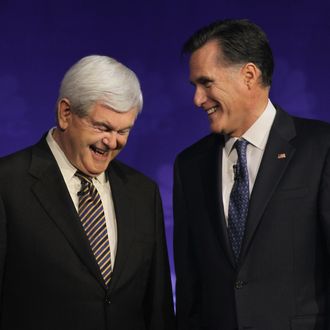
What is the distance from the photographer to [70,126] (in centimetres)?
221

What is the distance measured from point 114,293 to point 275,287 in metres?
0.52

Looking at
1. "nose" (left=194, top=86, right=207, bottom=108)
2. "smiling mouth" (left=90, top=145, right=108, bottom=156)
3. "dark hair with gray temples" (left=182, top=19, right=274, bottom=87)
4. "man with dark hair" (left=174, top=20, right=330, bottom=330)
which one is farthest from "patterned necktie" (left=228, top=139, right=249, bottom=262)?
"smiling mouth" (left=90, top=145, right=108, bottom=156)

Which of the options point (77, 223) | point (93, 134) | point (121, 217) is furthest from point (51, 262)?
point (93, 134)

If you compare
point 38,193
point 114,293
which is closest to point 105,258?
point 114,293

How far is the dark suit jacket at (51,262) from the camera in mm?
2119

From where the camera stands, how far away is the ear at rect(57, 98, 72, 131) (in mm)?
2213

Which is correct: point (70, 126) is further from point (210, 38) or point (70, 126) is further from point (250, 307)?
point (250, 307)

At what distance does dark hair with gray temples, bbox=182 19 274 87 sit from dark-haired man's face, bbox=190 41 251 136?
0.09 ft

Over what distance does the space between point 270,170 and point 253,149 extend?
130 millimetres

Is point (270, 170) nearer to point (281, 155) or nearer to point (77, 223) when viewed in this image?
point (281, 155)

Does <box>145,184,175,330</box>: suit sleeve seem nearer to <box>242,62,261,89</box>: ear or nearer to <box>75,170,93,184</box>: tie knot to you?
<box>75,170,93,184</box>: tie knot

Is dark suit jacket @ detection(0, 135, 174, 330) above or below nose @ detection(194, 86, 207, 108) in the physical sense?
below

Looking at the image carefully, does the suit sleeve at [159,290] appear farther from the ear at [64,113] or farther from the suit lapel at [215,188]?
the ear at [64,113]

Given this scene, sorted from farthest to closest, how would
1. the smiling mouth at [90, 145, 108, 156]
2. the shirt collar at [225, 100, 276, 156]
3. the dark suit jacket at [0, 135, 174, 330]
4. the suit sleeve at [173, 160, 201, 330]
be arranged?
the suit sleeve at [173, 160, 201, 330] → the shirt collar at [225, 100, 276, 156] → the smiling mouth at [90, 145, 108, 156] → the dark suit jacket at [0, 135, 174, 330]
